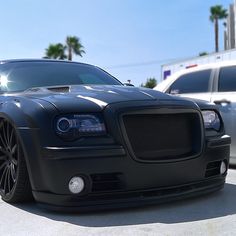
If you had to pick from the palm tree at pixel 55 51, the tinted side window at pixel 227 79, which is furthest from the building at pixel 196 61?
the palm tree at pixel 55 51

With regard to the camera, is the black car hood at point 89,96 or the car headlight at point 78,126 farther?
the black car hood at point 89,96

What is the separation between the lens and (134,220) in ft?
12.5

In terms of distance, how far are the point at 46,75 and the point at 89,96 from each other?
1434mm

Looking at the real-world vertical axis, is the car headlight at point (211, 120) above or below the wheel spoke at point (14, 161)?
above

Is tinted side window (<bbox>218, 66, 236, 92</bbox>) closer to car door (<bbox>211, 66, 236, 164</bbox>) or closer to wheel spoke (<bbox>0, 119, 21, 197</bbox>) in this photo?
car door (<bbox>211, 66, 236, 164</bbox>)

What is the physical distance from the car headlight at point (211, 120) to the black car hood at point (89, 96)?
0.46 m

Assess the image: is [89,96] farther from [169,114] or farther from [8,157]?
[8,157]

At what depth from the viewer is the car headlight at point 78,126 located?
3879mm

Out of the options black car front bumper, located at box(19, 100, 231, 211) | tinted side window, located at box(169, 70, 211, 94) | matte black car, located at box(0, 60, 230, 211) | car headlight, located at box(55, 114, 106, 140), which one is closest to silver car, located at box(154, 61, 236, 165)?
tinted side window, located at box(169, 70, 211, 94)

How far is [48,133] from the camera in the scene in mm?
3871

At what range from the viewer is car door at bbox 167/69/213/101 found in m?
6.79

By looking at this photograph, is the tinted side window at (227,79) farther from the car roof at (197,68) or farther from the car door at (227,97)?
the car roof at (197,68)

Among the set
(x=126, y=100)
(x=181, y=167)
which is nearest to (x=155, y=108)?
(x=126, y=100)

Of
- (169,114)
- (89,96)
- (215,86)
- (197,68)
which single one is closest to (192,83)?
(197,68)
